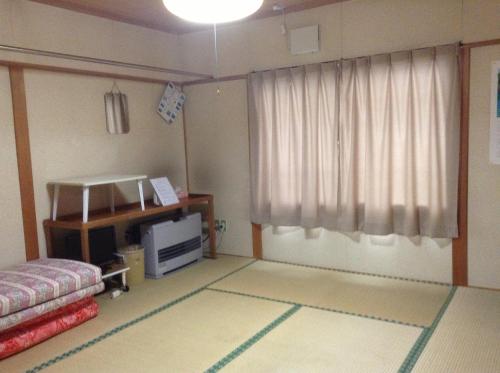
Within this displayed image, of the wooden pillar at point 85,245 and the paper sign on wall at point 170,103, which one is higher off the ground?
the paper sign on wall at point 170,103

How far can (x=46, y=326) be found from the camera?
3.04 meters

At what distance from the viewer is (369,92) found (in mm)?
3945

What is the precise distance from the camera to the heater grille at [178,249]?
4.39 m

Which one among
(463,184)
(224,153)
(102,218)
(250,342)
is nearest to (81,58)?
(102,218)

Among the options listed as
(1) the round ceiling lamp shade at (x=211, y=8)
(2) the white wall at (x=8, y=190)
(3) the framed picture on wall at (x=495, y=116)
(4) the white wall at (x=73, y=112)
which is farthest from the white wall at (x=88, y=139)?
(3) the framed picture on wall at (x=495, y=116)

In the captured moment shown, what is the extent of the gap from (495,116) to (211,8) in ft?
8.40

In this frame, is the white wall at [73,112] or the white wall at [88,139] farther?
the white wall at [88,139]


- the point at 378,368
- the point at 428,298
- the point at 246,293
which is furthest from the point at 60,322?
the point at 428,298

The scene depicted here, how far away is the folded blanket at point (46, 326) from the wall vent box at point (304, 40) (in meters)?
2.85

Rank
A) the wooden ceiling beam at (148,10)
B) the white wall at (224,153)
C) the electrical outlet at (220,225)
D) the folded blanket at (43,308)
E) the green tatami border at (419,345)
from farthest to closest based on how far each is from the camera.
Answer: the electrical outlet at (220,225), the white wall at (224,153), the wooden ceiling beam at (148,10), the folded blanket at (43,308), the green tatami border at (419,345)

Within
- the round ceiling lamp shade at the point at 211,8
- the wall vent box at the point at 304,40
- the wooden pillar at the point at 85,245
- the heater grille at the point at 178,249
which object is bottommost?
the heater grille at the point at 178,249

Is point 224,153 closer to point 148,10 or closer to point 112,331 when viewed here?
point 148,10

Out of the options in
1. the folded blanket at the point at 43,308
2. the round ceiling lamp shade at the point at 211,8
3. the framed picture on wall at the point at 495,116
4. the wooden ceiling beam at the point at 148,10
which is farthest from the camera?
the wooden ceiling beam at the point at 148,10

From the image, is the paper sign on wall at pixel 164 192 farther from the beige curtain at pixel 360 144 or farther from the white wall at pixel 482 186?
the white wall at pixel 482 186
